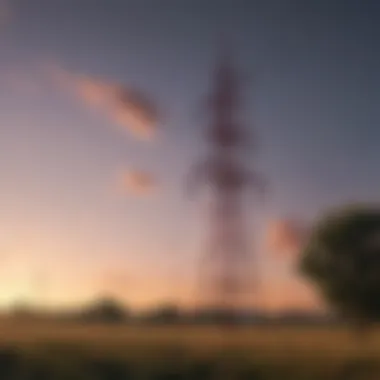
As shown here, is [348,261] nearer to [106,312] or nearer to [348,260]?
[348,260]

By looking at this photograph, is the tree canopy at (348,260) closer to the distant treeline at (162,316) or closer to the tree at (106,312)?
the distant treeline at (162,316)

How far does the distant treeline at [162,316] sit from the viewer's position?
272 cm

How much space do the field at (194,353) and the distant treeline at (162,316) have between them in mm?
34

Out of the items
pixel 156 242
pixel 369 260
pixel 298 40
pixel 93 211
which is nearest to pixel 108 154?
pixel 93 211

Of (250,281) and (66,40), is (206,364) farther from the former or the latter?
(66,40)

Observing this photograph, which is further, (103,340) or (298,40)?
Answer: (298,40)

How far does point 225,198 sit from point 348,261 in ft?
1.95

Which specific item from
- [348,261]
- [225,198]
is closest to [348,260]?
[348,261]

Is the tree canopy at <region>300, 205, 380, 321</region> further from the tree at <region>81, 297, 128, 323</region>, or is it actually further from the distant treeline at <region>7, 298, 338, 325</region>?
the tree at <region>81, 297, 128, 323</region>

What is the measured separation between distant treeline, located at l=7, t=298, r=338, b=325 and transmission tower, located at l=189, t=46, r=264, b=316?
0.06m

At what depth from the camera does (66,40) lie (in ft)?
9.51

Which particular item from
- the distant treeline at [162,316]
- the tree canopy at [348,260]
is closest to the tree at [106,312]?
the distant treeline at [162,316]

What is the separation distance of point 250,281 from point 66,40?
136cm

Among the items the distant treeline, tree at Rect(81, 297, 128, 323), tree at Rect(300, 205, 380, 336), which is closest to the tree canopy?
tree at Rect(300, 205, 380, 336)
